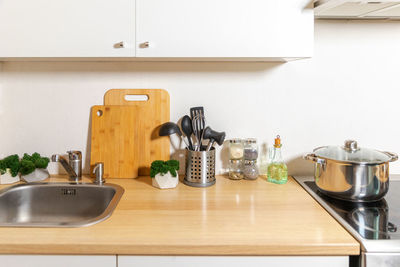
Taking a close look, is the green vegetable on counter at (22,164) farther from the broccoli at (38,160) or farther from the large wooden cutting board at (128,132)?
the large wooden cutting board at (128,132)

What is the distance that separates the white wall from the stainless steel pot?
1.06 ft

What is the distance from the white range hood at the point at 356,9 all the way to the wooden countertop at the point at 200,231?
2.44ft

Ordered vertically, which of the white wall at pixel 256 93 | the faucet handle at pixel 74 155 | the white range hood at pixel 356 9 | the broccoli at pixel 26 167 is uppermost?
the white range hood at pixel 356 9

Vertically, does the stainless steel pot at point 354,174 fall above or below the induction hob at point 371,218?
above

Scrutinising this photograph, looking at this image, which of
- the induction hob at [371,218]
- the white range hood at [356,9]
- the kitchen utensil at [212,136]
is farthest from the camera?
the kitchen utensil at [212,136]

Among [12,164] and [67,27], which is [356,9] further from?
[12,164]

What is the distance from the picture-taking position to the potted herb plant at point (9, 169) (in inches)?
56.8

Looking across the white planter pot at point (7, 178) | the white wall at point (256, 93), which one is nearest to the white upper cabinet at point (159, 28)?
the white wall at point (256, 93)

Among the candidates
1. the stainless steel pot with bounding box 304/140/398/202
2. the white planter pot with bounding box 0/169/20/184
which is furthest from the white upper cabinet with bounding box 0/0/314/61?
the white planter pot with bounding box 0/169/20/184

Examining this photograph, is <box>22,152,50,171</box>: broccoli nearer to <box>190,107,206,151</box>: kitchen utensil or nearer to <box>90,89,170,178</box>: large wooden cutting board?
<box>90,89,170,178</box>: large wooden cutting board

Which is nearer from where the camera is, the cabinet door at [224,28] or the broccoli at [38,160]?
the cabinet door at [224,28]

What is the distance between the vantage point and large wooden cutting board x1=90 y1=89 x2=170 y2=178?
5.05 ft

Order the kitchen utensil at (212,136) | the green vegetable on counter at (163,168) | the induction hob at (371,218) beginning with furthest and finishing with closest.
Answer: the kitchen utensil at (212,136)
the green vegetable on counter at (163,168)
the induction hob at (371,218)

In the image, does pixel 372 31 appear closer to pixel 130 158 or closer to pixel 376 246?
pixel 376 246
